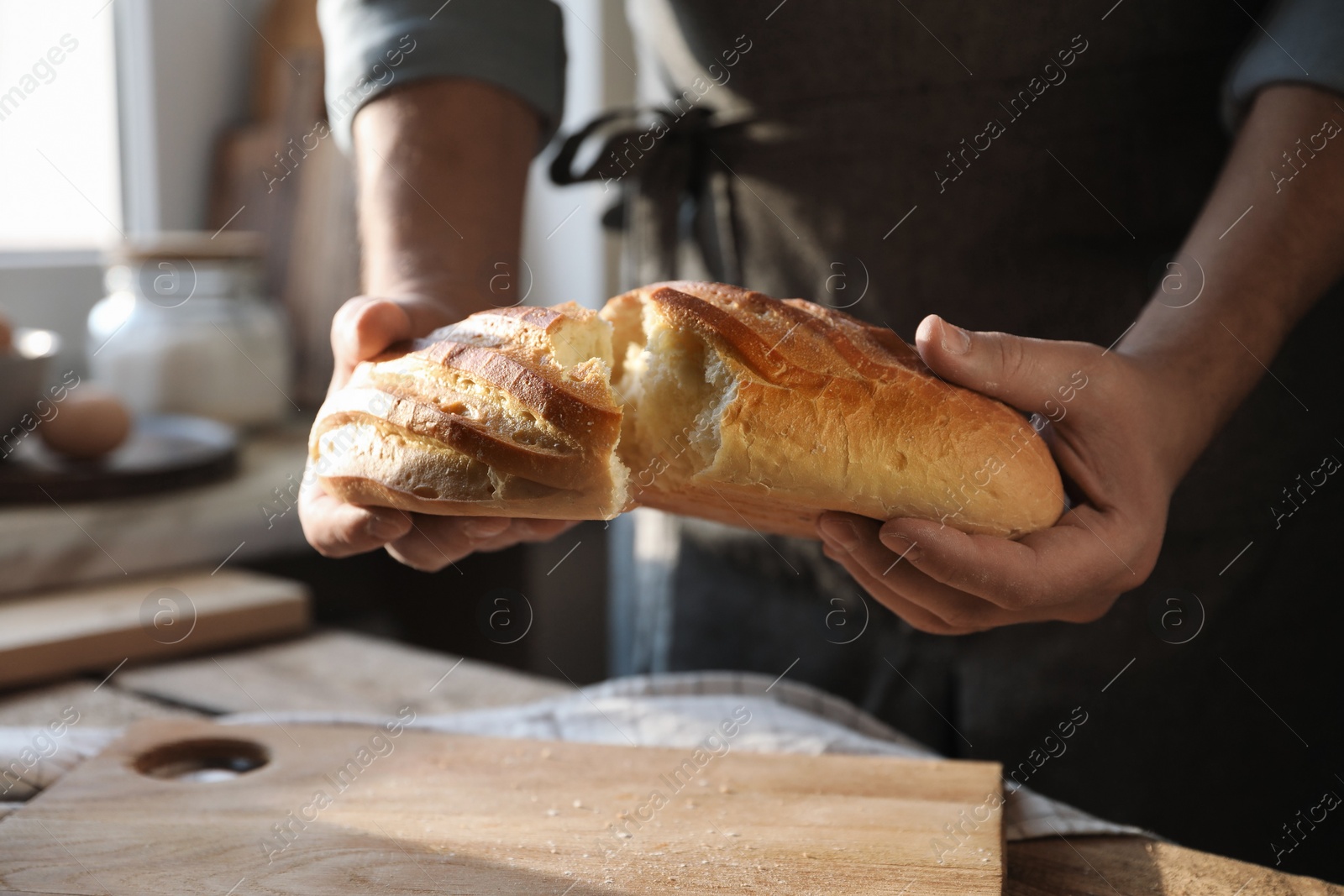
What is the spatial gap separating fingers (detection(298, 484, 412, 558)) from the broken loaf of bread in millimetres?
22

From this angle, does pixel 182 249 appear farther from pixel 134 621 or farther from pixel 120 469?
pixel 134 621

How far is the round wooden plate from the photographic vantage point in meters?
1.72

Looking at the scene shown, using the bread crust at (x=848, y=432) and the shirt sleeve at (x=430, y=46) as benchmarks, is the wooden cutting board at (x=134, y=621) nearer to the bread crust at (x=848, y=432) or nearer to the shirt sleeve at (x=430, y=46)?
the shirt sleeve at (x=430, y=46)

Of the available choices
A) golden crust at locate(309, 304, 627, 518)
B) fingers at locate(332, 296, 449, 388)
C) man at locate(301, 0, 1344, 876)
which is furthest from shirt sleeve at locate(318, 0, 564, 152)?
golden crust at locate(309, 304, 627, 518)

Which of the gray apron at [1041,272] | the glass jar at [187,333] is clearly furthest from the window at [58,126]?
the gray apron at [1041,272]

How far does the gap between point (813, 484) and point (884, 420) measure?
77 millimetres

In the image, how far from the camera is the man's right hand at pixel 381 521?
902mm

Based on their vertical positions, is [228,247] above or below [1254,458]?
above

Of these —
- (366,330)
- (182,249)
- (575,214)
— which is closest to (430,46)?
(366,330)

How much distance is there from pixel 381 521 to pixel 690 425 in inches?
10.7

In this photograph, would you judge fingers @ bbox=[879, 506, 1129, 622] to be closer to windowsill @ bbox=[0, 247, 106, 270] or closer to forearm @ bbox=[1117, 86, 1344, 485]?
forearm @ bbox=[1117, 86, 1344, 485]

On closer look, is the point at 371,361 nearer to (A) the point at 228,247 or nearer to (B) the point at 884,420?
(B) the point at 884,420

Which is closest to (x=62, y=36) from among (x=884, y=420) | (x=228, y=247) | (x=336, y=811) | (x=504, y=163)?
(x=228, y=247)

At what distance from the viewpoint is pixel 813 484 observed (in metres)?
0.84
